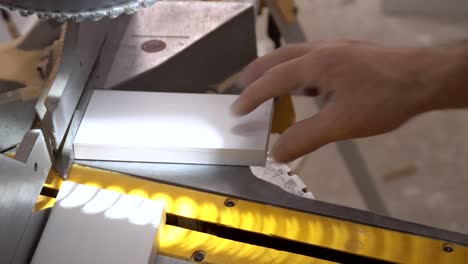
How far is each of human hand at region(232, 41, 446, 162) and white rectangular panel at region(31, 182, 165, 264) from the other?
20 cm

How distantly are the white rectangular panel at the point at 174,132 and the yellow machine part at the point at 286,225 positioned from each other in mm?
46

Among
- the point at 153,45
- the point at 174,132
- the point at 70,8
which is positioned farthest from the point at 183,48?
the point at 70,8

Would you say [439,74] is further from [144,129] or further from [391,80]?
[144,129]

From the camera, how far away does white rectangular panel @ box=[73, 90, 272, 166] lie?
96 centimetres

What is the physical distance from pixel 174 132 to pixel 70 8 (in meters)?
0.34

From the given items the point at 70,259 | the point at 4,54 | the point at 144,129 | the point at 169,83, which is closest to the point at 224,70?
the point at 169,83

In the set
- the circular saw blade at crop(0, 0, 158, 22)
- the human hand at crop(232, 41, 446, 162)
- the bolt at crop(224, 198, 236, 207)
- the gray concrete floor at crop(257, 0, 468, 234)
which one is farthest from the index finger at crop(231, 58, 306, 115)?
the gray concrete floor at crop(257, 0, 468, 234)

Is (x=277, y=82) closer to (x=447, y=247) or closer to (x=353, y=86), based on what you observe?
(x=353, y=86)

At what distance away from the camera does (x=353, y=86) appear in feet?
2.70

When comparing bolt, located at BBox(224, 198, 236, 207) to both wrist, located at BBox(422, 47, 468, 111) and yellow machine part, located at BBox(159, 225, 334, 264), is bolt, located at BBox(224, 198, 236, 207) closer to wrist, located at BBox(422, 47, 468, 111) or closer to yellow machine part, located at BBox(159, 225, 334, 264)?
yellow machine part, located at BBox(159, 225, 334, 264)

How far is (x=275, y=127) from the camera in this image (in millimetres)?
1289

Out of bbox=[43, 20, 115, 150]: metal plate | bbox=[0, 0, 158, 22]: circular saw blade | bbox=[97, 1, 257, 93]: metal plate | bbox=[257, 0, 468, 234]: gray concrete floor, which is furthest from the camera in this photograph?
bbox=[257, 0, 468, 234]: gray concrete floor

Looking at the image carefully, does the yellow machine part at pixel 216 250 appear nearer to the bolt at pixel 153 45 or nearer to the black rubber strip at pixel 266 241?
the black rubber strip at pixel 266 241

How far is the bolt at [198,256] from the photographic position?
0.86 m
